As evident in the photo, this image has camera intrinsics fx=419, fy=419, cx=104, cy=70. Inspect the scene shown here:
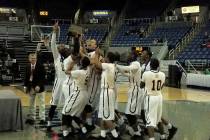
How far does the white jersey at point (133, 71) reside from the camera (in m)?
9.12

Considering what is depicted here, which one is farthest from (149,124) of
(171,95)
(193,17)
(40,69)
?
Answer: (193,17)

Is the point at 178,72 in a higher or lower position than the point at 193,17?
lower

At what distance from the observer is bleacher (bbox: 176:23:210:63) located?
104 feet

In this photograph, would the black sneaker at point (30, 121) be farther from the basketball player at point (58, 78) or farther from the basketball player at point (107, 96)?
the basketball player at point (107, 96)

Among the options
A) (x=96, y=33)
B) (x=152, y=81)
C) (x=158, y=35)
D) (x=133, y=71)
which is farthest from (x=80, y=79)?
(x=96, y=33)

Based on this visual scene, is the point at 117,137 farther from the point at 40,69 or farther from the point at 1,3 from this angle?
the point at 1,3

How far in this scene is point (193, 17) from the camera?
39750 millimetres

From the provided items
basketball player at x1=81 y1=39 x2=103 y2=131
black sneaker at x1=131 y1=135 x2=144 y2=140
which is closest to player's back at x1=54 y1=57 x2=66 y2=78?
basketball player at x1=81 y1=39 x2=103 y2=131

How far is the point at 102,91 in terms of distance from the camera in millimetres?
9102

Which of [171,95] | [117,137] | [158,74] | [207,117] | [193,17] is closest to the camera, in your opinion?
[158,74]

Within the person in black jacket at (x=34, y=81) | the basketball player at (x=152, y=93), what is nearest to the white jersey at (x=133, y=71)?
the basketball player at (x=152, y=93)

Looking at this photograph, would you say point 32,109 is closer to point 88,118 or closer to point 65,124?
point 88,118

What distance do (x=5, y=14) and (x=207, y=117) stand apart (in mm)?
32589

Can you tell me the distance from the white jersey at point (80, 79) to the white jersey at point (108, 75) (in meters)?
0.41
